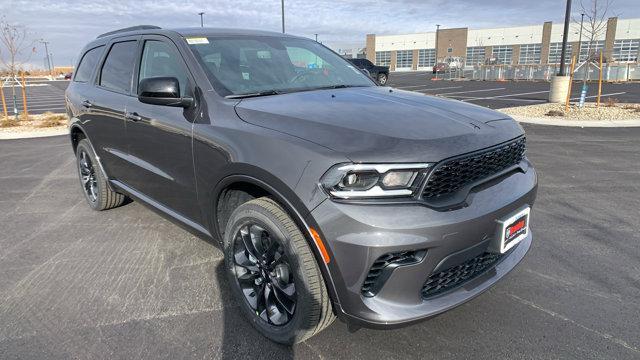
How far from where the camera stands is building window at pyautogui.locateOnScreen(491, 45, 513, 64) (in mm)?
77938

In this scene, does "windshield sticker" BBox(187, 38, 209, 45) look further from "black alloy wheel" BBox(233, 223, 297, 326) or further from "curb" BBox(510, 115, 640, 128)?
"curb" BBox(510, 115, 640, 128)

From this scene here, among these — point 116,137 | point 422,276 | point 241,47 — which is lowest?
point 422,276

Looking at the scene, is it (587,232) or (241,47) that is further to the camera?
(587,232)

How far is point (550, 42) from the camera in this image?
73000mm

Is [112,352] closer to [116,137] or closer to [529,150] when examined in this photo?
[116,137]

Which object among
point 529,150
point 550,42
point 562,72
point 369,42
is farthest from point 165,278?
point 369,42

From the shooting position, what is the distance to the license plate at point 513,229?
7.81 feet

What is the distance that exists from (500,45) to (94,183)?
85510 millimetres

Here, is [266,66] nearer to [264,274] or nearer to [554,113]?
[264,274]

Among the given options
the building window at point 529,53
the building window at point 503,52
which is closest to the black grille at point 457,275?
the building window at point 529,53

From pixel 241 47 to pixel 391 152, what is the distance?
1.85 metres

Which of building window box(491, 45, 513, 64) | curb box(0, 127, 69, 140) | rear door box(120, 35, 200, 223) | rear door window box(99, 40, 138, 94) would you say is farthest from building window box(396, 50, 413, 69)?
rear door box(120, 35, 200, 223)

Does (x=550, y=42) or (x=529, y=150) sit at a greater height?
(x=550, y=42)

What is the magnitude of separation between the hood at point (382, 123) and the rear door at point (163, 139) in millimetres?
559
